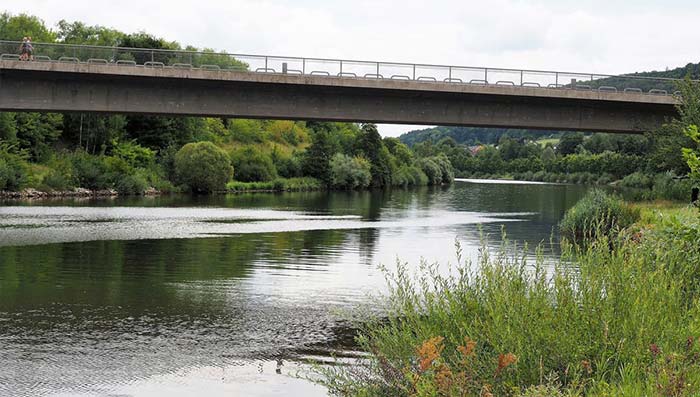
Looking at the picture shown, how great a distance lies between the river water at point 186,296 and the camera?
46.8 ft

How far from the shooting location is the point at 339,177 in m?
110

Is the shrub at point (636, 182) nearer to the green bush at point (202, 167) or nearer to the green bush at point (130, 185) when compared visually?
the green bush at point (202, 167)

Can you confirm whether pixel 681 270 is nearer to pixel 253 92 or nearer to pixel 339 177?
pixel 253 92

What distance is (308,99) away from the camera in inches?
1571

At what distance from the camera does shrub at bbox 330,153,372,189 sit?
110m

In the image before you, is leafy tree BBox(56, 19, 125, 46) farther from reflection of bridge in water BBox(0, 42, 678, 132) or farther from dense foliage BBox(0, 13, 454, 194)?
reflection of bridge in water BBox(0, 42, 678, 132)

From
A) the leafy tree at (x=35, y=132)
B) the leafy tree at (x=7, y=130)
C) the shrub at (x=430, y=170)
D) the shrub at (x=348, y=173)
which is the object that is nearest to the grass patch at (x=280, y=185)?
the shrub at (x=348, y=173)

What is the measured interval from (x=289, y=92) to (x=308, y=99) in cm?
95

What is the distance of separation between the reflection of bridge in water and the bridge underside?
0.15 feet

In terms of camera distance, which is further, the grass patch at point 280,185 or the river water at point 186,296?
the grass patch at point 280,185

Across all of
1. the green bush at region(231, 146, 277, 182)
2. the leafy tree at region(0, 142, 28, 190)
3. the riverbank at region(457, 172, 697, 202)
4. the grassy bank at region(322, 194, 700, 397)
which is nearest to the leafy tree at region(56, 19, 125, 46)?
the green bush at region(231, 146, 277, 182)

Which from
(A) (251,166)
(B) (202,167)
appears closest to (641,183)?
(A) (251,166)

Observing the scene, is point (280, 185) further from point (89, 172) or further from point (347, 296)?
point (347, 296)

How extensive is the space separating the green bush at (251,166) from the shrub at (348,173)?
1055 cm
